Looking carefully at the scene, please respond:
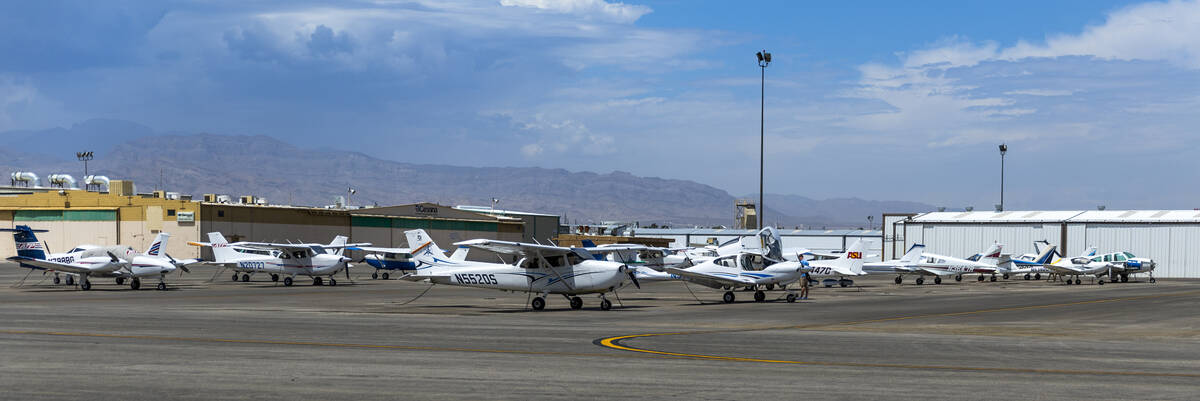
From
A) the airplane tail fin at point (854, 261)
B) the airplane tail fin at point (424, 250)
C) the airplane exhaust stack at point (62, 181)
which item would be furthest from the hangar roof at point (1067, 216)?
the airplane exhaust stack at point (62, 181)

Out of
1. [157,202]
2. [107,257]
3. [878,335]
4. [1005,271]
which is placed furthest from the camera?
[157,202]

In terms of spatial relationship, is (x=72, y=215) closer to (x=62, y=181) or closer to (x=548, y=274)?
(x=62, y=181)

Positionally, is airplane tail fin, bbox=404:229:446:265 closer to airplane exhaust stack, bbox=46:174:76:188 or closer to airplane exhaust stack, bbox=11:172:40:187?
airplane exhaust stack, bbox=46:174:76:188

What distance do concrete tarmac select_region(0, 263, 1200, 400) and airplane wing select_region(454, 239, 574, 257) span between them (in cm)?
170

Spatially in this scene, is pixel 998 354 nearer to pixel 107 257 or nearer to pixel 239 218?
pixel 107 257

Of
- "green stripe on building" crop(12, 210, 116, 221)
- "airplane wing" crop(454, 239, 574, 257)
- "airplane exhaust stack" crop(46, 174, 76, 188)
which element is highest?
"airplane exhaust stack" crop(46, 174, 76, 188)

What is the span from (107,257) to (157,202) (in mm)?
38130

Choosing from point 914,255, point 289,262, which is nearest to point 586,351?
point 289,262

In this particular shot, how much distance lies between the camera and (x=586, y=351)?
17281 millimetres

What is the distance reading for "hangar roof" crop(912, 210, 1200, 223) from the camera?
3098 inches

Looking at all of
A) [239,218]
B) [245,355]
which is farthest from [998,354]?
[239,218]

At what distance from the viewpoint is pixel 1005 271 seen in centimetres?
6319

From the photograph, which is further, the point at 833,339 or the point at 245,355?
the point at 833,339

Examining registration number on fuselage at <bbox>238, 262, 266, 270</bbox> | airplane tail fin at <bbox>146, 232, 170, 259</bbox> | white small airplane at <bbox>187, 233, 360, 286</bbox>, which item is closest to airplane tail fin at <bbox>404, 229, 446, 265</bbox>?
white small airplane at <bbox>187, 233, 360, 286</bbox>
